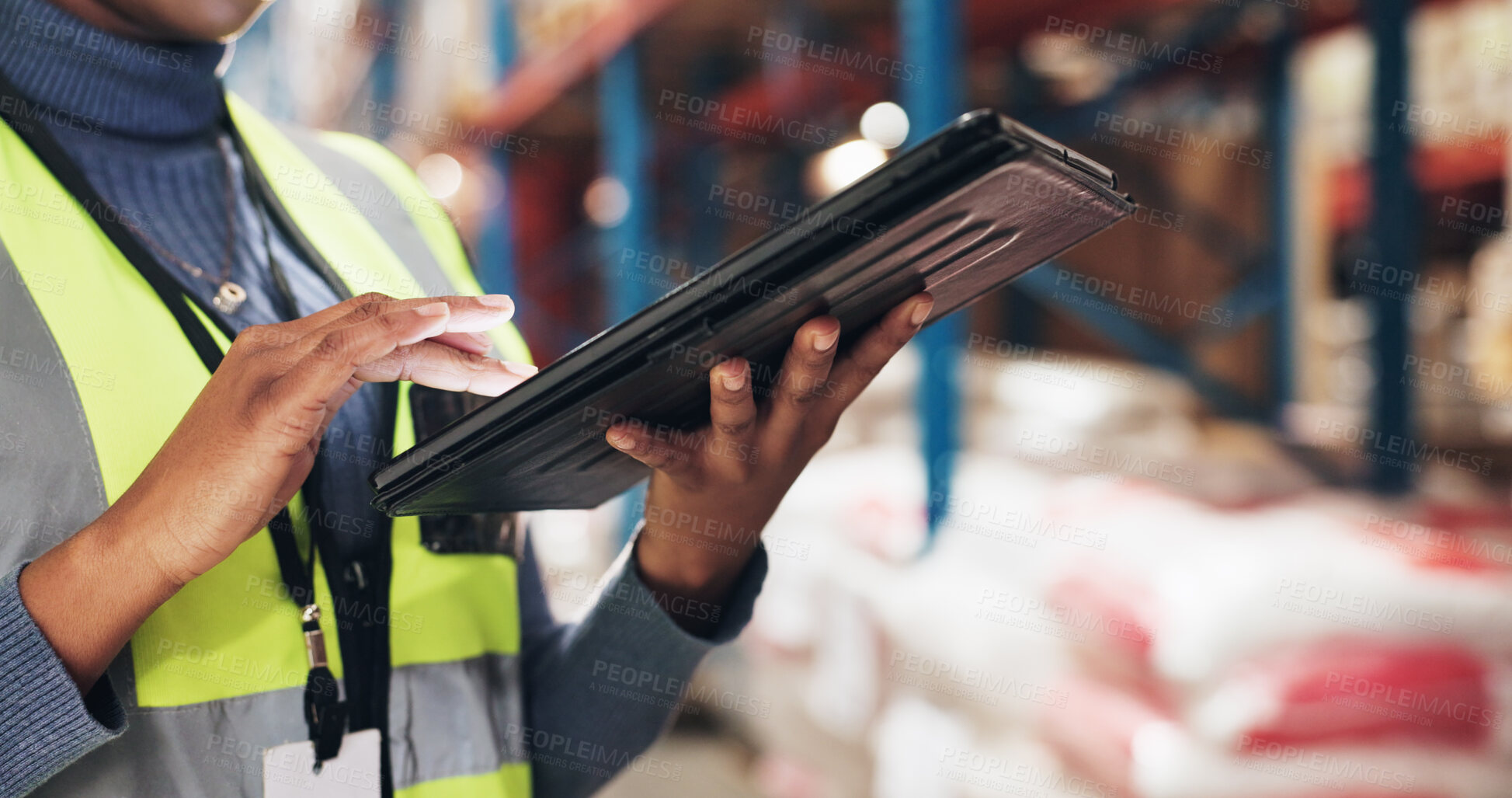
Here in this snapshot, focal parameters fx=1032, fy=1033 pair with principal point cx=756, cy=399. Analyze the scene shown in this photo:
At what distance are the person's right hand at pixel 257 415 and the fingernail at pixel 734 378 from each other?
0.17 m

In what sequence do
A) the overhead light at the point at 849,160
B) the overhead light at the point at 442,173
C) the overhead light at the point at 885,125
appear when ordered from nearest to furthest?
the overhead light at the point at 885,125
the overhead light at the point at 849,160
the overhead light at the point at 442,173

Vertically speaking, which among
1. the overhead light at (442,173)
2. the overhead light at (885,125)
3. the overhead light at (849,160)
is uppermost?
the overhead light at (885,125)

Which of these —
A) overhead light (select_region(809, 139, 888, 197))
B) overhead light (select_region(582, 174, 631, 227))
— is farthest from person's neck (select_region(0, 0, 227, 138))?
overhead light (select_region(582, 174, 631, 227))

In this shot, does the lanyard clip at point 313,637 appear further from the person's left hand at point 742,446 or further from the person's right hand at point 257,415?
the person's left hand at point 742,446

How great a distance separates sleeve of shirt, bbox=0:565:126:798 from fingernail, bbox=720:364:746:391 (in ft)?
1.72

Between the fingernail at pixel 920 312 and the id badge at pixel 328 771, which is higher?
the fingernail at pixel 920 312

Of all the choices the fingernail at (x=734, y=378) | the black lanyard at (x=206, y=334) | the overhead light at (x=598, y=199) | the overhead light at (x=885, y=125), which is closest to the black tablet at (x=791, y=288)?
the fingernail at (x=734, y=378)

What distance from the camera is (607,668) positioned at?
1.15 metres

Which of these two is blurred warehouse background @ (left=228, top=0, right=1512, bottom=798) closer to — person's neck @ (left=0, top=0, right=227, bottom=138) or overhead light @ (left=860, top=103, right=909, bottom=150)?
overhead light @ (left=860, top=103, right=909, bottom=150)

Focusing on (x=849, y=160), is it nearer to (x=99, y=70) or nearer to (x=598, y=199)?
(x=598, y=199)

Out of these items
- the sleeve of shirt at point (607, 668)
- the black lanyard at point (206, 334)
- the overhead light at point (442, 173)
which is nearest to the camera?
the black lanyard at point (206, 334)

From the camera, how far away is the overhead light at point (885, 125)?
4.57 metres

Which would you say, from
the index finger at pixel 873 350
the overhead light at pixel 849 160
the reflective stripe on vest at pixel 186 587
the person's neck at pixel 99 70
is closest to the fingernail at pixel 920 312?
the index finger at pixel 873 350

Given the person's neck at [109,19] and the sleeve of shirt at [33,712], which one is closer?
the sleeve of shirt at [33,712]
